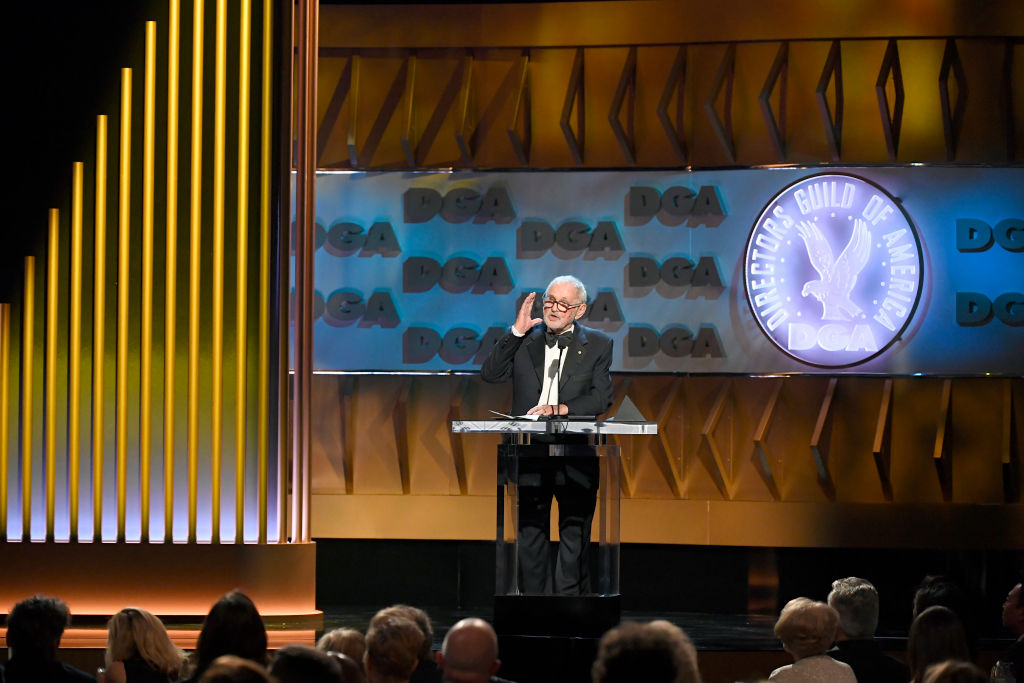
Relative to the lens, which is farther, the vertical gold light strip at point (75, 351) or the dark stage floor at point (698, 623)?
the dark stage floor at point (698, 623)

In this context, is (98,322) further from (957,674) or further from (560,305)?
(957,674)

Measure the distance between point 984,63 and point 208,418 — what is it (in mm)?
5158

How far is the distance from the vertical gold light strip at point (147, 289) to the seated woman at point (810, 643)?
3259 millimetres

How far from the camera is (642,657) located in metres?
2.47

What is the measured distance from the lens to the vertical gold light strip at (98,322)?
644 cm

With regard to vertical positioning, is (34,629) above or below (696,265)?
below

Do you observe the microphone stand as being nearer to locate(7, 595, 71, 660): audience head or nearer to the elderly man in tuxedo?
the elderly man in tuxedo

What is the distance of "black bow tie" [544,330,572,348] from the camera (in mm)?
6160

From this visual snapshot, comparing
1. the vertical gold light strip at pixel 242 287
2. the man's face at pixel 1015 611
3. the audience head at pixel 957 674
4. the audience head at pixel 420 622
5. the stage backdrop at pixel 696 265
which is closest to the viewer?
the audience head at pixel 957 674

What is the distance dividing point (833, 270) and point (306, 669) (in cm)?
636

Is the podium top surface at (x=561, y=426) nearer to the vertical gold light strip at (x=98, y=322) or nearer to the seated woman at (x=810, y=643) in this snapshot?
the seated woman at (x=810, y=643)

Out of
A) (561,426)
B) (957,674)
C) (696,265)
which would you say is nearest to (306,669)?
(957,674)

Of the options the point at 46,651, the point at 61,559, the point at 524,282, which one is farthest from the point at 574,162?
the point at 46,651

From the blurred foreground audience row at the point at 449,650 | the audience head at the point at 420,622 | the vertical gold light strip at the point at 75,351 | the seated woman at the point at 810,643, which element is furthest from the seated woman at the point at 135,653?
the vertical gold light strip at the point at 75,351
